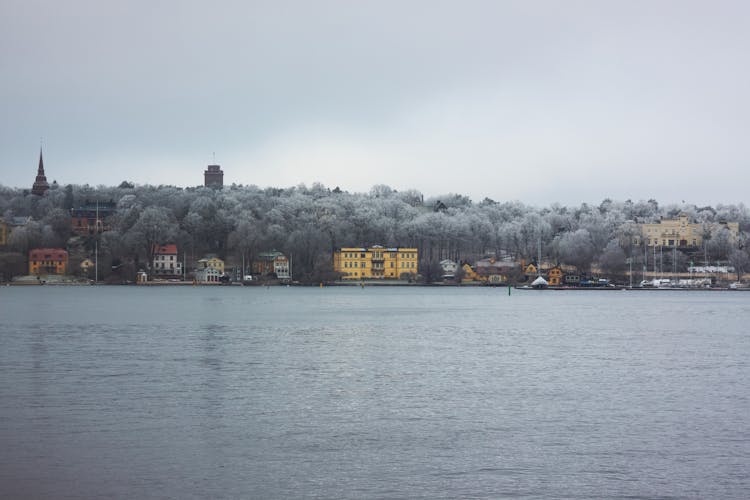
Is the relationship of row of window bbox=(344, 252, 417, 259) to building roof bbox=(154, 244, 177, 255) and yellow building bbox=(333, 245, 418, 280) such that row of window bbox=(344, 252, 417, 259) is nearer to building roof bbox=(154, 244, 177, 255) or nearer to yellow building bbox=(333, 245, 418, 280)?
Result: yellow building bbox=(333, 245, 418, 280)

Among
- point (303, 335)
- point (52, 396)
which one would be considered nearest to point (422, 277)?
point (303, 335)

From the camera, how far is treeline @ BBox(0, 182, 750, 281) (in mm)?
116125

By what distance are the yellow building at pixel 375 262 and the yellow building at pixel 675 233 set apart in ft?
116

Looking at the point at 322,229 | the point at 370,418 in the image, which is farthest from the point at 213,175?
the point at 370,418

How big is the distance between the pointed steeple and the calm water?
126 m

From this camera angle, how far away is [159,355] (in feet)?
91.2

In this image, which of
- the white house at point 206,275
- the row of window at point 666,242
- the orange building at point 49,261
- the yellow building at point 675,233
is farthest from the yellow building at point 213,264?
the row of window at point 666,242

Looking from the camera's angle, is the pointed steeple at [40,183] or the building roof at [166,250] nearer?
the building roof at [166,250]

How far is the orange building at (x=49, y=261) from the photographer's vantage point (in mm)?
115125

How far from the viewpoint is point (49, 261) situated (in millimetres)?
116188

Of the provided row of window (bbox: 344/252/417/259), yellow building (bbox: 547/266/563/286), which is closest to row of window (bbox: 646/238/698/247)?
yellow building (bbox: 547/266/563/286)

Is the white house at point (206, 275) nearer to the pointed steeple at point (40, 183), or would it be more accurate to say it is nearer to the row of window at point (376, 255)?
the row of window at point (376, 255)

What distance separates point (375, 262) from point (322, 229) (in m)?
9.40

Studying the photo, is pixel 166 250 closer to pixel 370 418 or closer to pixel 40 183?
pixel 40 183
